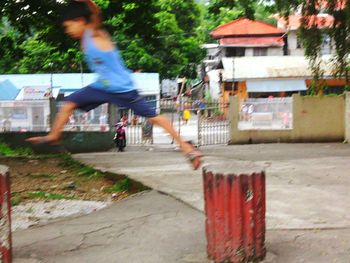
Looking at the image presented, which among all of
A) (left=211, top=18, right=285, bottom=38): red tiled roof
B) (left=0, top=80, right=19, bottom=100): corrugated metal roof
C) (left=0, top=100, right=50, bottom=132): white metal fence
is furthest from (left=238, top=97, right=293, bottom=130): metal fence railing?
(left=211, top=18, right=285, bottom=38): red tiled roof

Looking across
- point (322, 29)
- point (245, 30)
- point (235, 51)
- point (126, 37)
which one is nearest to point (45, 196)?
point (322, 29)

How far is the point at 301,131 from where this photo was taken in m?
17.8

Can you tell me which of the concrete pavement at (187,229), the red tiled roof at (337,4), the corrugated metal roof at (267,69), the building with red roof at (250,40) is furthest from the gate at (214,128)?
the building with red roof at (250,40)

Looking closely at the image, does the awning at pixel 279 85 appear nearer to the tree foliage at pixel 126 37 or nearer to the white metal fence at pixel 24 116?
the tree foliage at pixel 126 37

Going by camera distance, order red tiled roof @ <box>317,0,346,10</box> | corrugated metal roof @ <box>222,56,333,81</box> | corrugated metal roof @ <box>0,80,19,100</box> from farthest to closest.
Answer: corrugated metal roof @ <box>222,56,333,81</box> → corrugated metal roof @ <box>0,80,19,100</box> → red tiled roof @ <box>317,0,346,10</box>

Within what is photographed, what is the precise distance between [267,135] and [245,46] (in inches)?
1047

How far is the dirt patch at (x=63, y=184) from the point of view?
25.1 ft

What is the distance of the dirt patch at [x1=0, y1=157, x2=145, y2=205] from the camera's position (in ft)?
25.1

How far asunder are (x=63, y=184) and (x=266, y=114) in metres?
11.0

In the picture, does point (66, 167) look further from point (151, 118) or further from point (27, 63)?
point (27, 63)

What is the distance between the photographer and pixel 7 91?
104ft

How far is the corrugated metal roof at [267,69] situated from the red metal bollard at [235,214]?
30753mm

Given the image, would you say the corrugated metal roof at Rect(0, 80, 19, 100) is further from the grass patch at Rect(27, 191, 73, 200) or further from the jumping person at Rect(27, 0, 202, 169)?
the jumping person at Rect(27, 0, 202, 169)

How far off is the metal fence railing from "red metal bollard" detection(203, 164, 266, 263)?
45.4ft
